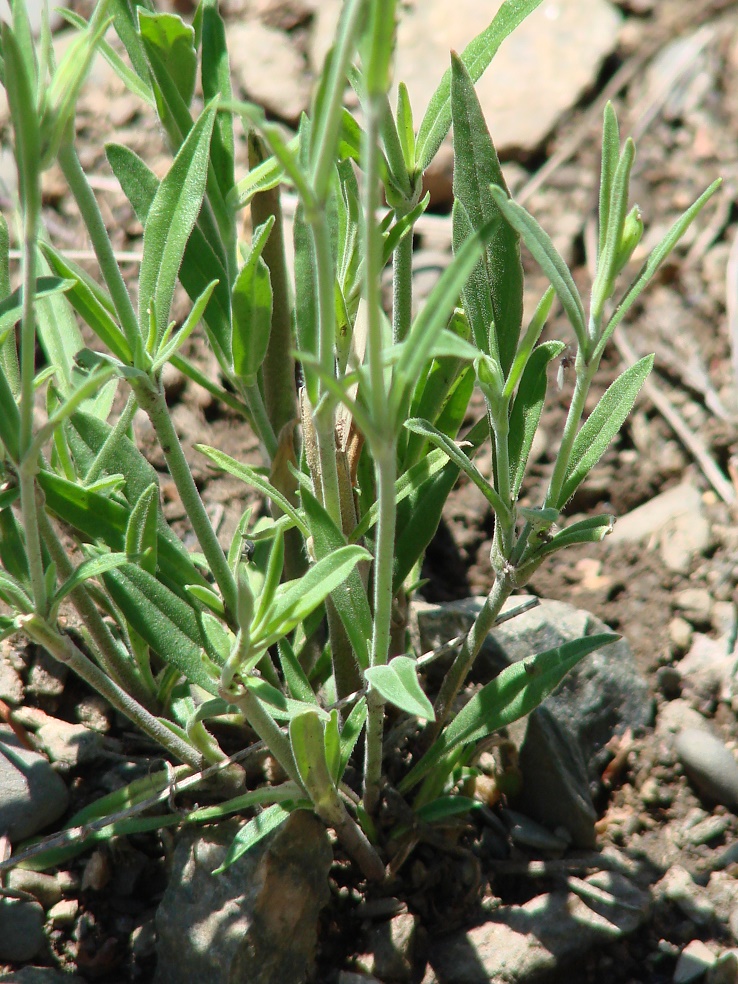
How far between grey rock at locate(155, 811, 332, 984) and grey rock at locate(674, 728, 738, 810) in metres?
0.83

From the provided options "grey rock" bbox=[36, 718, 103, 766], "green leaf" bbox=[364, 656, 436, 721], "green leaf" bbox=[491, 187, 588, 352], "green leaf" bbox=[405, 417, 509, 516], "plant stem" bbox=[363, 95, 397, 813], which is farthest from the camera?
"grey rock" bbox=[36, 718, 103, 766]

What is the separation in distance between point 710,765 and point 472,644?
2.33ft

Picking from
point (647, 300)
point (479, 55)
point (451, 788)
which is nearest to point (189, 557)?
point (451, 788)

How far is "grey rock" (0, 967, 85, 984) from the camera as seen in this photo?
4.91 feet

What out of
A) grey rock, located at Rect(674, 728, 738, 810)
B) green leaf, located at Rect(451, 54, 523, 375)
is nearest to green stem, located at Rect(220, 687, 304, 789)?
green leaf, located at Rect(451, 54, 523, 375)

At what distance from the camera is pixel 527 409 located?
1.54m

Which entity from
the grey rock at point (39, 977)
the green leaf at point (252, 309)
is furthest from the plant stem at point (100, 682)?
the green leaf at point (252, 309)

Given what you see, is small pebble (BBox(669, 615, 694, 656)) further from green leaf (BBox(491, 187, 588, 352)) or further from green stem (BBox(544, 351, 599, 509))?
green leaf (BBox(491, 187, 588, 352))

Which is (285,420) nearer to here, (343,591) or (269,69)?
(343,591)

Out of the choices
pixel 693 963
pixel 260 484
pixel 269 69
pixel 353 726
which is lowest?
pixel 693 963

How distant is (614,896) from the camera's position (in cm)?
174

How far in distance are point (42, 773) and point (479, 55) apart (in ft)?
4.79

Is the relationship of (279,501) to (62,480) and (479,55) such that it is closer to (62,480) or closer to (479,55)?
(62,480)

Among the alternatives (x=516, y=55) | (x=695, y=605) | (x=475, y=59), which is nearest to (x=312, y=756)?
(x=475, y=59)
